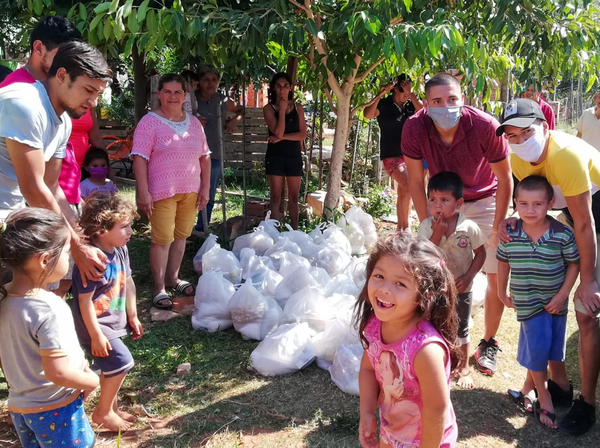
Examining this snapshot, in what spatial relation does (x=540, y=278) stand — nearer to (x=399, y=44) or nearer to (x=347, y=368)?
(x=347, y=368)

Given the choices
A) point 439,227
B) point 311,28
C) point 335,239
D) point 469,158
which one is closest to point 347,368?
point 439,227

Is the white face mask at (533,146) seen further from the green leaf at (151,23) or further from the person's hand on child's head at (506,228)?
the green leaf at (151,23)

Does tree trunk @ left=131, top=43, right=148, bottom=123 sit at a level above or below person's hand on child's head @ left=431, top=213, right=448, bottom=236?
above

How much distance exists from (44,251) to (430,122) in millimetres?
2398

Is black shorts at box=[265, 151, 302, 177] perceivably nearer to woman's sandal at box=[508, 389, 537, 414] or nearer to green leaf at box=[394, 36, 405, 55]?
green leaf at box=[394, 36, 405, 55]

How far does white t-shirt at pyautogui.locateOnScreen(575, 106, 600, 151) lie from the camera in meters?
5.83

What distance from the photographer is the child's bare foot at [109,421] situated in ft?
9.36

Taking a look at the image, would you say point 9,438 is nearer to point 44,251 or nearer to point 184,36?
point 44,251

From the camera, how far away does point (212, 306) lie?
13.9ft

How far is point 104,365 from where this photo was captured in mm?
2732

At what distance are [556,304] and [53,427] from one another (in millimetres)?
2452

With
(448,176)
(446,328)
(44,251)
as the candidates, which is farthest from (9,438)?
(448,176)

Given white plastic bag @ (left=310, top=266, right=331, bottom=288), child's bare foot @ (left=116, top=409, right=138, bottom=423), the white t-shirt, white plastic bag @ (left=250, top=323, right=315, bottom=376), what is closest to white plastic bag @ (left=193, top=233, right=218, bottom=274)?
white plastic bag @ (left=310, top=266, right=331, bottom=288)

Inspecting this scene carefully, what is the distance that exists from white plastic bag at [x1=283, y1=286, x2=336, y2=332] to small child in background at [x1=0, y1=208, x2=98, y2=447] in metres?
2.01
